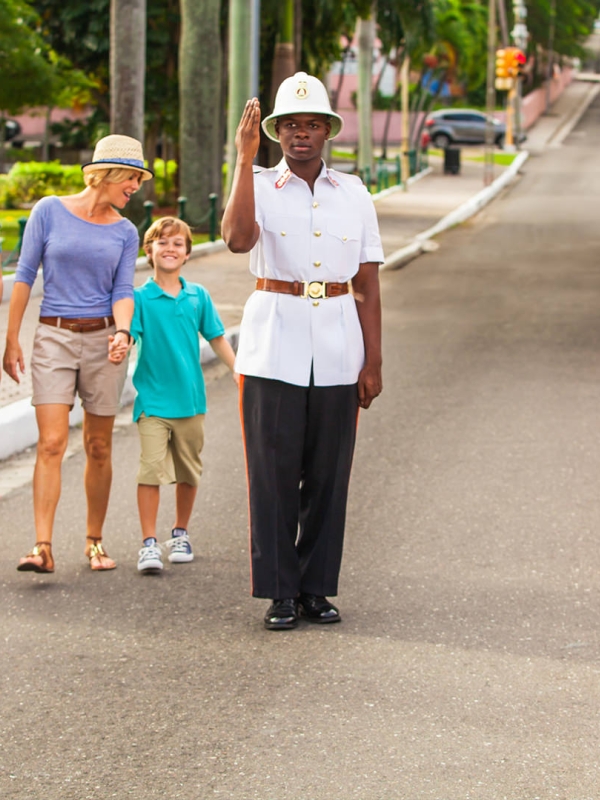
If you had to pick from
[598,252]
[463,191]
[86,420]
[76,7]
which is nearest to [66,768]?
[86,420]

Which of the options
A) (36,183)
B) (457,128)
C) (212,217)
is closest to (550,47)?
(457,128)

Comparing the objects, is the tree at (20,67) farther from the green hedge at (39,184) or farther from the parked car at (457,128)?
the parked car at (457,128)

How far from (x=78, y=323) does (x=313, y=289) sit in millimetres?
1258

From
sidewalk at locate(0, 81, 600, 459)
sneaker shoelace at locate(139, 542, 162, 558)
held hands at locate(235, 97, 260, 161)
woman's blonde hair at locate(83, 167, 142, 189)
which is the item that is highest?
held hands at locate(235, 97, 260, 161)

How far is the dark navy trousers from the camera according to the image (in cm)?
546

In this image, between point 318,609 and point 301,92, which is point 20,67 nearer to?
point 301,92

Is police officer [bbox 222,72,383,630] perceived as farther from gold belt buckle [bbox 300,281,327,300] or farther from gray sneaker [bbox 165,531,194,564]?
gray sneaker [bbox 165,531,194,564]

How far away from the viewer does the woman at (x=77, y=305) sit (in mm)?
5973

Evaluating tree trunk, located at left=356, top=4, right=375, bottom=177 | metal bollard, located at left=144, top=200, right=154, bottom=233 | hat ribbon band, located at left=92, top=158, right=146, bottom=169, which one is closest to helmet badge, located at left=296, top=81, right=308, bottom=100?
hat ribbon band, located at left=92, top=158, right=146, bottom=169

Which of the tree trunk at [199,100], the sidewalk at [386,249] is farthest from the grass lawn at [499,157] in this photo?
the tree trunk at [199,100]

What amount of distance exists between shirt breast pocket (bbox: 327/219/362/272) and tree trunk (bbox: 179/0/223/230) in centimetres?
1762

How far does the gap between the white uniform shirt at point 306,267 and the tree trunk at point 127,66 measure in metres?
14.5

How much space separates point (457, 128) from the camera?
209ft

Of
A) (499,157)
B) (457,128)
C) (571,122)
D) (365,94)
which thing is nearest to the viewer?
(365,94)
